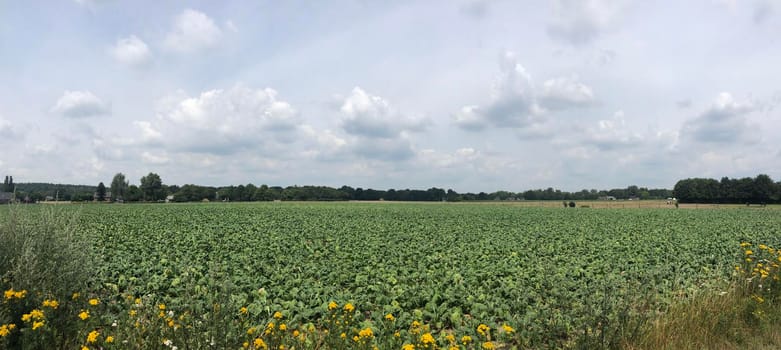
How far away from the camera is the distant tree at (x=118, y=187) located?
137m

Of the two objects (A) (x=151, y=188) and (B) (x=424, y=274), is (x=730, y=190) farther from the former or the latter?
(A) (x=151, y=188)

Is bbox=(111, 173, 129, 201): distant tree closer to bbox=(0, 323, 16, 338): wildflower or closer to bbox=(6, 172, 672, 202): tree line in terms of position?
bbox=(6, 172, 672, 202): tree line

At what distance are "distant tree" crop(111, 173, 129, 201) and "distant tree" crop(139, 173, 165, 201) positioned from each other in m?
6.52

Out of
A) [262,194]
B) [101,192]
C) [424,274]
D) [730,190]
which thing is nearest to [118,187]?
[101,192]

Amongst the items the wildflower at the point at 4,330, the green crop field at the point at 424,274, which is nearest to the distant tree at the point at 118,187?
the green crop field at the point at 424,274

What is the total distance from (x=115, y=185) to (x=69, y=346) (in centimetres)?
15985

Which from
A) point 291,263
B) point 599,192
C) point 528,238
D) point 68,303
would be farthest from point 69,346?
point 599,192

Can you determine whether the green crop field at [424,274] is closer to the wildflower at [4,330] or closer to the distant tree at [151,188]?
the wildflower at [4,330]

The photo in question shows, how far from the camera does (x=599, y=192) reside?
167m

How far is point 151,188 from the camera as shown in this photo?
137625 millimetres

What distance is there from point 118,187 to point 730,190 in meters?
188

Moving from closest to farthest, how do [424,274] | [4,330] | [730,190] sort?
[4,330] < [424,274] < [730,190]

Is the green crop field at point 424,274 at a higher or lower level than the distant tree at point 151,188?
lower

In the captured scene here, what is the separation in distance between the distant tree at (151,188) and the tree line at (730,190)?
16171 cm
